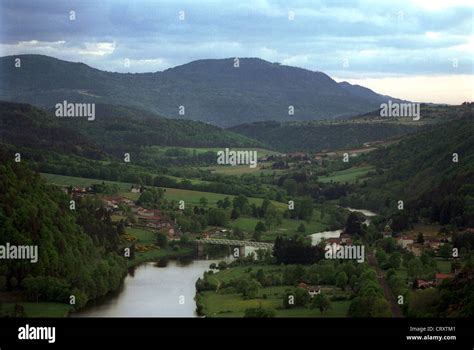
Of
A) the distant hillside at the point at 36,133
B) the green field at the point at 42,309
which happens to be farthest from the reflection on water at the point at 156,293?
the distant hillside at the point at 36,133

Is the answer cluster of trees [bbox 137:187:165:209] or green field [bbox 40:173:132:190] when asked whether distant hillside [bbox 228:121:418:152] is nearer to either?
green field [bbox 40:173:132:190]

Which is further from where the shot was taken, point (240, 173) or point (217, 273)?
point (240, 173)


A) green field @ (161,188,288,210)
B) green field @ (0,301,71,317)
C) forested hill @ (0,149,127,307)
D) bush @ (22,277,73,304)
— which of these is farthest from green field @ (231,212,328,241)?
green field @ (0,301,71,317)

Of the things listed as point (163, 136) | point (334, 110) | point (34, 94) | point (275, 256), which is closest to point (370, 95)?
point (334, 110)

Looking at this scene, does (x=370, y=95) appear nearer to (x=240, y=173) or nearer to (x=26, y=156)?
(x=240, y=173)
